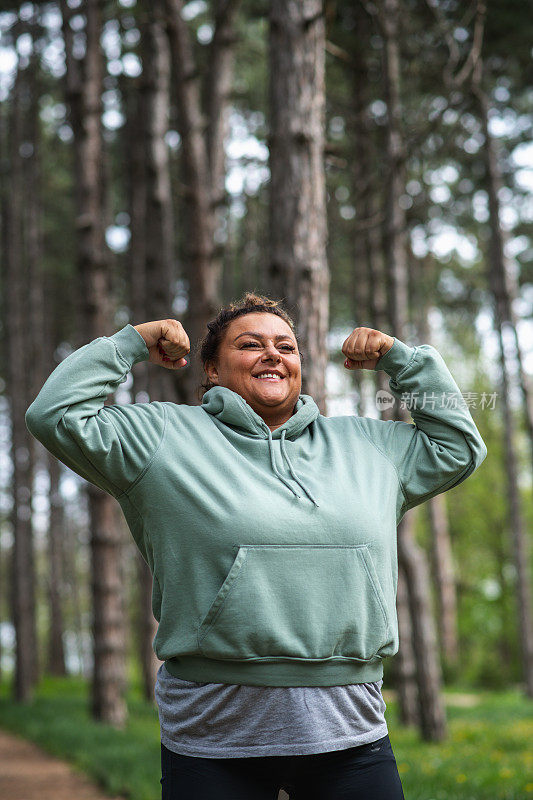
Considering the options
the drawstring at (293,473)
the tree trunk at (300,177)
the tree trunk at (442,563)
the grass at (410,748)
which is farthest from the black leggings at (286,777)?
the tree trunk at (442,563)

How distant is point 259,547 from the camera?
2055 mm

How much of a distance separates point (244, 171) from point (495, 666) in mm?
11073

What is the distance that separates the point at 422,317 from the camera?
15.7m

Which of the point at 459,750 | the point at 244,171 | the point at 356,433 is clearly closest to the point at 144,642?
the point at 459,750

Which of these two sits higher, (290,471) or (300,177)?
(300,177)

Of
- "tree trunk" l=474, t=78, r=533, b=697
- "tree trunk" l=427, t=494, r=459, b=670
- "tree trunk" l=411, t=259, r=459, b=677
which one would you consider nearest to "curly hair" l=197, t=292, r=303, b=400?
"tree trunk" l=474, t=78, r=533, b=697

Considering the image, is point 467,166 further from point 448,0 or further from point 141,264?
point 141,264

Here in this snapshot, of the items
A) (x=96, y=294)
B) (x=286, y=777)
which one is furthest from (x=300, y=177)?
(x=96, y=294)

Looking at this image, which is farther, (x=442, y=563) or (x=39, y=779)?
(x=442, y=563)

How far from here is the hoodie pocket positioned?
200 cm

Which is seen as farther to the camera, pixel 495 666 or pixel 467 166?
pixel 495 666

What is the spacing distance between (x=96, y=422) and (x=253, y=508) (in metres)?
0.49

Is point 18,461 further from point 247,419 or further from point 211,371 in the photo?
point 247,419

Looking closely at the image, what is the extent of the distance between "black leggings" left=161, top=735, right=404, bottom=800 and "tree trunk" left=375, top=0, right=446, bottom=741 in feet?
18.5
